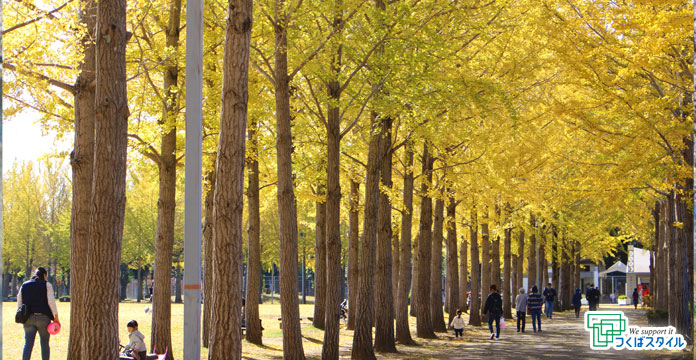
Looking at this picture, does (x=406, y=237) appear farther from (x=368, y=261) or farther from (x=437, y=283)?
(x=368, y=261)

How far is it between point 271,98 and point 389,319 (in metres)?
6.22

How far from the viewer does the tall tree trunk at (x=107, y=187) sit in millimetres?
10656

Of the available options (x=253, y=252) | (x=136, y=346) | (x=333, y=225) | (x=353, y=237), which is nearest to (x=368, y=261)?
(x=333, y=225)

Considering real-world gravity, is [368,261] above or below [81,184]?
below

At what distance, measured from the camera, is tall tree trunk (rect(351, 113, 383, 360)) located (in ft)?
57.4

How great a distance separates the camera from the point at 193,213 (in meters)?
8.10

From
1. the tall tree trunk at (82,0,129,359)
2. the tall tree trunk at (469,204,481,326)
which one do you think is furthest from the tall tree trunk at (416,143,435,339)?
the tall tree trunk at (82,0,129,359)

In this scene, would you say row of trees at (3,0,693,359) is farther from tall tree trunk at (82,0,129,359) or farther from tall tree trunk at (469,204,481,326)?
tall tree trunk at (469,204,481,326)

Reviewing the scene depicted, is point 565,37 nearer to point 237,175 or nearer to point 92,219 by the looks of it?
point 237,175

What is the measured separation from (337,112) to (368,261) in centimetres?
356

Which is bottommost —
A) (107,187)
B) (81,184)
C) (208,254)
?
(208,254)

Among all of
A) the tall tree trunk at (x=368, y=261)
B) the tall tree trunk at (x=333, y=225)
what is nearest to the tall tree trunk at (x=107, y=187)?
the tall tree trunk at (x=333, y=225)

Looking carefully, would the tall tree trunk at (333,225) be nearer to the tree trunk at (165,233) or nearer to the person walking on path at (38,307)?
the tree trunk at (165,233)

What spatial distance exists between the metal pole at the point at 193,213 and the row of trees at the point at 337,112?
2.18 m
